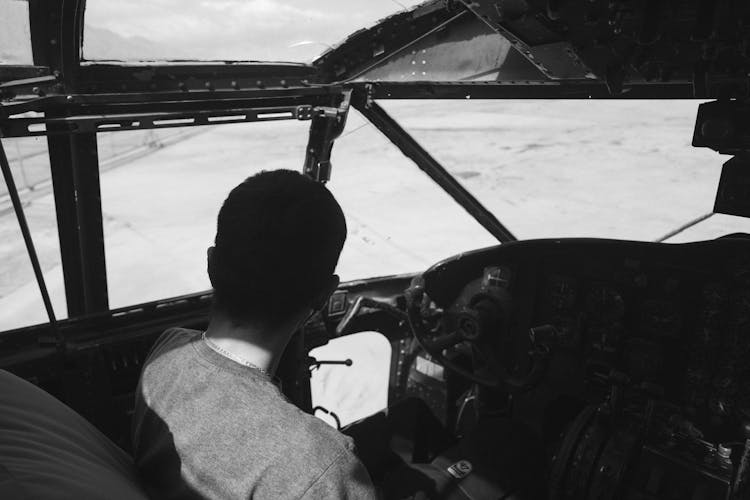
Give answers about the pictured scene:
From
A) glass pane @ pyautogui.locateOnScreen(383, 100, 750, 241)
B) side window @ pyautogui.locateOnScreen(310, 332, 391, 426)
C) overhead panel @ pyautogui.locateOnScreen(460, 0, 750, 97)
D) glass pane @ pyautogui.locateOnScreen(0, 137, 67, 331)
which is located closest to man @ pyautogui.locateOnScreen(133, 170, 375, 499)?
overhead panel @ pyautogui.locateOnScreen(460, 0, 750, 97)

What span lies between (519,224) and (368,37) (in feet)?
23.3

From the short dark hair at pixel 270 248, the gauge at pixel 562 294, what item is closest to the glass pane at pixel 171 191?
the short dark hair at pixel 270 248

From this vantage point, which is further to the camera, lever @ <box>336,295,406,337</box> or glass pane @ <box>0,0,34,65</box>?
lever @ <box>336,295,406,337</box>

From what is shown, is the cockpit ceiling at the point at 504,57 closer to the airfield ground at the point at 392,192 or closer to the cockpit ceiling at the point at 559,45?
the cockpit ceiling at the point at 559,45

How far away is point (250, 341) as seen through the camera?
119 centimetres

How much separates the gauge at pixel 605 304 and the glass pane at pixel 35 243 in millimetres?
2152

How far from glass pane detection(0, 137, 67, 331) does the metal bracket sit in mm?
1051

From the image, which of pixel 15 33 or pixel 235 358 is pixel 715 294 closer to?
pixel 235 358

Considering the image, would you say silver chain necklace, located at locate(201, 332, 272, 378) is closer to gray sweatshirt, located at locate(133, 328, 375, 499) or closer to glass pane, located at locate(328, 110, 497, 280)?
gray sweatshirt, located at locate(133, 328, 375, 499)

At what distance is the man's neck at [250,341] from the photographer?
1180 millimetres

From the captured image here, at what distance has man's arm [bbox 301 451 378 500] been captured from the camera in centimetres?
99

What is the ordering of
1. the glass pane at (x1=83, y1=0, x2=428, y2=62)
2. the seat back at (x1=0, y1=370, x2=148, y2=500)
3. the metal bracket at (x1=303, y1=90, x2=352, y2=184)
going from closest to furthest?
the seat back at (x1=0, y1=370, x2=148, y2=500), the glass pane at (x1=83, y1=0, x2=428, y2=62), the metal bracket at (x1=303, y1=90, x2=352, y2=184)

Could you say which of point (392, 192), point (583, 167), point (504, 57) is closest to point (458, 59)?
point (504, 57)

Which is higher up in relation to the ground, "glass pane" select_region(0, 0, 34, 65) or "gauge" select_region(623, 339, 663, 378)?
"glass pane" select_region(0, 0, 34, 65)
